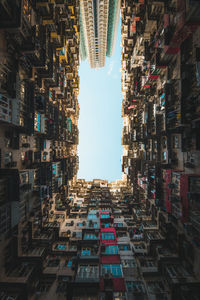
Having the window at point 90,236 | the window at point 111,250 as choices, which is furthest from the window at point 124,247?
the window at point 90,236

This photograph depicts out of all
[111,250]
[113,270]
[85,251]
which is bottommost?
[113,270]

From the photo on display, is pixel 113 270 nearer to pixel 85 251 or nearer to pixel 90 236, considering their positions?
pixel 85 251

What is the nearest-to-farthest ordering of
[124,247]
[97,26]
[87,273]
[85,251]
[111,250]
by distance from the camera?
[87,273] < [85,251] < [111,250] < [124,247] < [97,26]

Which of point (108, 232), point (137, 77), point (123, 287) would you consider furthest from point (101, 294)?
point (137, 77)

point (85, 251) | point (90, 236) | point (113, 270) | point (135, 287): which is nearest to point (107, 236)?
point (90, 236)

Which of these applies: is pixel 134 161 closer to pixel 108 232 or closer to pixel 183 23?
pixel 108 232

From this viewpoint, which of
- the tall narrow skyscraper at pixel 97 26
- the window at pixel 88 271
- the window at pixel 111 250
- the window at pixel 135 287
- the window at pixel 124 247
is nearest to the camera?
the window at pixel 135 287

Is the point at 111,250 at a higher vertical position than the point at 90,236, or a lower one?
lower

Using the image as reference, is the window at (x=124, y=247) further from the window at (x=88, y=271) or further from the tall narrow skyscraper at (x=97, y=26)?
the tall narrow skyscraper at (x=97, y=26)
